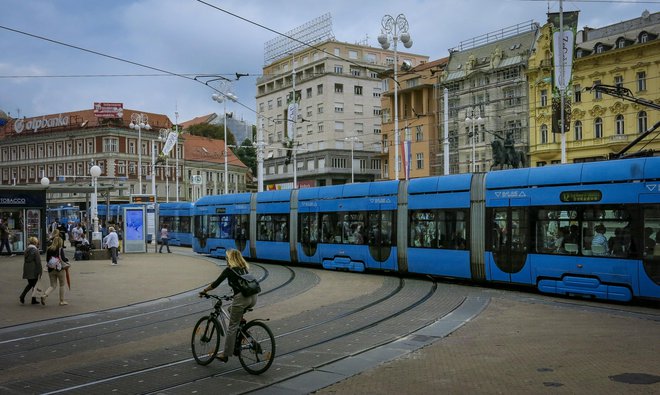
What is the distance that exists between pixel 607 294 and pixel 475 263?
399 cm

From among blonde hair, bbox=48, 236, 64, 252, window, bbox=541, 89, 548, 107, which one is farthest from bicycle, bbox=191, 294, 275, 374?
window, bbox=541, 89, 548, 107

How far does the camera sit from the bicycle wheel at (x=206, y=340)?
8891 mm

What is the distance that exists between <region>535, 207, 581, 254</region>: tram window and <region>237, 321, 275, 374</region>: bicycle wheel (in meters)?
9.53

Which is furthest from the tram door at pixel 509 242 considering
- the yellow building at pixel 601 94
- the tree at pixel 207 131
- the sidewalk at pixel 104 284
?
the tree at pixel 207 131

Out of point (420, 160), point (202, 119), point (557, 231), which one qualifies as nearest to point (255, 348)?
point (557, 231)

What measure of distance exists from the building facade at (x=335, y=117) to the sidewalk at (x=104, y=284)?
4578cm

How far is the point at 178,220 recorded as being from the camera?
4522cm

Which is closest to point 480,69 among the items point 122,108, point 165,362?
point 122,108

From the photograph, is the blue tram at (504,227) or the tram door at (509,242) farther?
the tram door at (509,242)

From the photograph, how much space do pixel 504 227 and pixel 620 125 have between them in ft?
119

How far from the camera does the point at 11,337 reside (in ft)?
38.1

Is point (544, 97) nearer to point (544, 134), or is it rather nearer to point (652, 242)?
point (544, 134)

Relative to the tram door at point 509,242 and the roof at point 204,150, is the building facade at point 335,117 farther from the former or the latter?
the tram door at point 509,242

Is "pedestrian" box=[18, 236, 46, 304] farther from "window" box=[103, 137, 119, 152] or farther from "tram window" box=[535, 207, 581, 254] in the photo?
"window" box=[103, 137, 119, 152]
